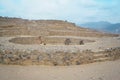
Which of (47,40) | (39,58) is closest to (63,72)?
(39,58)

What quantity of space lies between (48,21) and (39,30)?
945 cm

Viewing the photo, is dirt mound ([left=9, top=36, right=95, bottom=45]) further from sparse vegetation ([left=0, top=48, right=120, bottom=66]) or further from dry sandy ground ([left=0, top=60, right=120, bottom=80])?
dry sandy ground ([left=0, top=60, right=120, bottom=80])

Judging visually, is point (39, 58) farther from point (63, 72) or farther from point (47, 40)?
point (47, 40)

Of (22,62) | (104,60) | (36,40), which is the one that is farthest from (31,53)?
(36,40)

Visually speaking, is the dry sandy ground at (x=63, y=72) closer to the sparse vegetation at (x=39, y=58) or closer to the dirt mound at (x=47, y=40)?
the sparse vegetation at (x=39, y=58)

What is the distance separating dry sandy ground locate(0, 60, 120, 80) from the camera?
A: 31.6 feet

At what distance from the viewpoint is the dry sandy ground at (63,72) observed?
964 cm

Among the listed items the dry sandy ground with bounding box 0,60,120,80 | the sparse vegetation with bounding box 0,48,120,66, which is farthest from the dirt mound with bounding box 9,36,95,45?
the dry sandy ground with bounding box 0,60,120,80

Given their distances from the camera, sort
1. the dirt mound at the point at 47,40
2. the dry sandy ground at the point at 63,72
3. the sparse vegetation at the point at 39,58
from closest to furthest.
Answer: the dry sandy ground at the point at 63,72
the sparse vegetation at the point at 39,58
the dirt mound at the point at 47,40

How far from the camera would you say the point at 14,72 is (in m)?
10.4

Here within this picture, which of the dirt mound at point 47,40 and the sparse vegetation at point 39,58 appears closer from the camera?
the sparse vegetation at point 39,58

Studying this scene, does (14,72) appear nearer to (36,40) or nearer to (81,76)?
(81,76)

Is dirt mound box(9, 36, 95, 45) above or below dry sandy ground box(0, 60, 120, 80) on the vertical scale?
above

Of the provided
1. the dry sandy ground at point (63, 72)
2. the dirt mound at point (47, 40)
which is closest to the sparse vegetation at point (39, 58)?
the dry sandy ground at point (63, 72)
